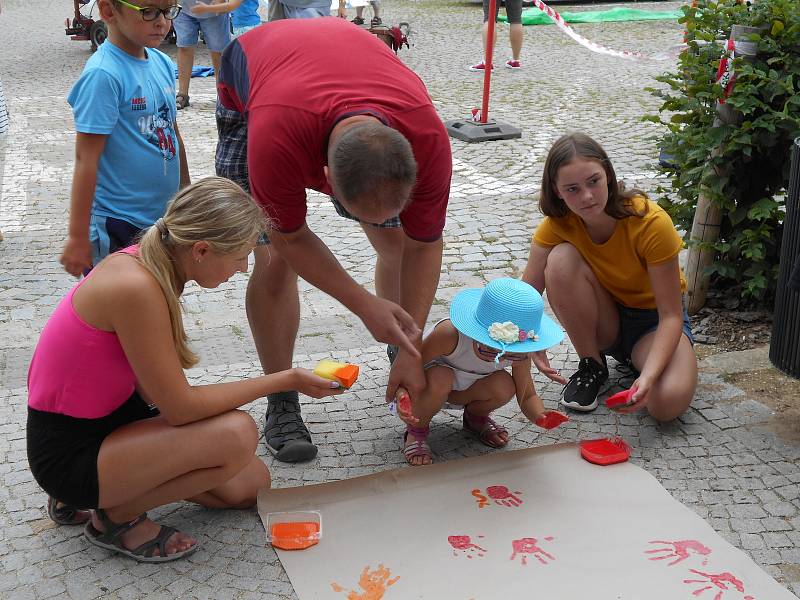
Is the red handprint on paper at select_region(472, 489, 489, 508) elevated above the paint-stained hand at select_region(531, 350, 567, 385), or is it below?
below

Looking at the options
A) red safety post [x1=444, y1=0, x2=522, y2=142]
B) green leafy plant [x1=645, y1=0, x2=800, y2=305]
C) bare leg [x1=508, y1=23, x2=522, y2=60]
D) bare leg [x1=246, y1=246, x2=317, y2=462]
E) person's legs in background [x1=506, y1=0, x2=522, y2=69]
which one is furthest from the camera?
bare leg [x1=508, y1=23, x2=522, y2=60]

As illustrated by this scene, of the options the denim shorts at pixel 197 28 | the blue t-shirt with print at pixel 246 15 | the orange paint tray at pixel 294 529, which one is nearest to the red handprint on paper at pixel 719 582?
the orange paint tray at pixel 294 529

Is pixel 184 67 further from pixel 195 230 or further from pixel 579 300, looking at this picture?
pixel 195 230

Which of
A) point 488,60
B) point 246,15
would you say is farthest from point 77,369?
point 246,15

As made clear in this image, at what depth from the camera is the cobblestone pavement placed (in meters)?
2.39

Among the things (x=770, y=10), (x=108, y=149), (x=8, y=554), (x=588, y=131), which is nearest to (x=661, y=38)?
(x=588, y=131)

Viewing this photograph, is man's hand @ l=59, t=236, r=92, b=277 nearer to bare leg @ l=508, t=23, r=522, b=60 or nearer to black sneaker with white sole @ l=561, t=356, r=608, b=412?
black sneaker with white sole @ l=561, t=356, r=608, b=412

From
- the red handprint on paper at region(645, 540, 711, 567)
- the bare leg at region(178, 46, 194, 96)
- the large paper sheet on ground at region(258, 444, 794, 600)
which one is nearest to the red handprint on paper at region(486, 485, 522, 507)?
the large paper sheet on ground at region(258, 444, 794, 600)

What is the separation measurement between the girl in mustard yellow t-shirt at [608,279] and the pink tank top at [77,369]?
4.25 feet

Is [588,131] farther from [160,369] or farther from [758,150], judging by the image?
[160,369]

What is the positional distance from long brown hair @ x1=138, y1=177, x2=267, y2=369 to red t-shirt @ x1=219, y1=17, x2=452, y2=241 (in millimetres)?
144

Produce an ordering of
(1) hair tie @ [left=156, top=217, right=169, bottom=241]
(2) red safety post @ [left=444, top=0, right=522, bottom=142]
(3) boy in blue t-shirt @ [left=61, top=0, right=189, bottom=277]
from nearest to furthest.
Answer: (1) hair tie @ [left=156, top=217, right=169, bottom=241] < (3) boy in blue t-shirt @ [left=61, top=0, right=189, bottom=277] < (2) red safety post @ [left=444, top=0, right=522, bottom=142]

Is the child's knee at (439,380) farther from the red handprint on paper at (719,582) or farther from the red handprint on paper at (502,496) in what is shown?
the red handprint on paper at (719,582)

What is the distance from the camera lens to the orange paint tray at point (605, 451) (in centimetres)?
284
